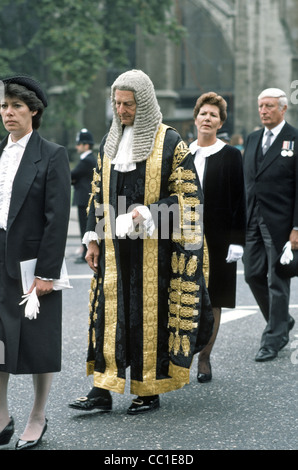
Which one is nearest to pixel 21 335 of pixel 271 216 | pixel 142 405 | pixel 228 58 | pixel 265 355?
pixel 142 405

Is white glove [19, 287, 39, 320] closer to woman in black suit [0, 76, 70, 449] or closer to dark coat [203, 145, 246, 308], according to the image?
woman in black suit [0, 76, 70, 449]

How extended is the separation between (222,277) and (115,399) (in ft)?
3.86

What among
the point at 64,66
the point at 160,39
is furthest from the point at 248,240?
the point at 160,39

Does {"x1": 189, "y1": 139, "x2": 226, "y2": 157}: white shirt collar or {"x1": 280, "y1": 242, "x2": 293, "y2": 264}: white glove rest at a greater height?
{"x1": 189, "y1": 139, "x2": 226, "y2": 157}: white shirt collar

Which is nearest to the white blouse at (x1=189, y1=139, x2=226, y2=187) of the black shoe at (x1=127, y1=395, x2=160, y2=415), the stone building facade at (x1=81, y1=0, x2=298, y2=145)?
the black shoe at (x1=127, y1=395, x2=160, y2=415)

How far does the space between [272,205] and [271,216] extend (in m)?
0.08

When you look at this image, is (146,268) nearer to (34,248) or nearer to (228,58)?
(34,248)

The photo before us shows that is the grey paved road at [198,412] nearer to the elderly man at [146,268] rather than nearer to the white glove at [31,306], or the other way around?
the elderly man at [146,268]

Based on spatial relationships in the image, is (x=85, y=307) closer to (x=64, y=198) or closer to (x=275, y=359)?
(x=275, y=359)

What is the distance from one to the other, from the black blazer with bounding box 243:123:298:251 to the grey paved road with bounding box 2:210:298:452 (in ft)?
3.19

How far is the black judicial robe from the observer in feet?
16.4

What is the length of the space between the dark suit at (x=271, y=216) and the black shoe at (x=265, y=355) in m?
0.04

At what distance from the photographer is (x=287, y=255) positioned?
6.43m

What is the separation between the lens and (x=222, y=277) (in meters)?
5.97
